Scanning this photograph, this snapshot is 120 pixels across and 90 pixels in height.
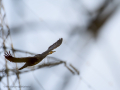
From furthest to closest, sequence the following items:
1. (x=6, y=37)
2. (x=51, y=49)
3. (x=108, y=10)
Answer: (x=6, y=37) < (x=51, y=49) < (x=108, y=10)

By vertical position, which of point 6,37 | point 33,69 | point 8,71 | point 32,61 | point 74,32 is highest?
point 74,32

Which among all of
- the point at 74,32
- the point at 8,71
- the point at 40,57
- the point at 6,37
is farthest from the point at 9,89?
the point at 74,32

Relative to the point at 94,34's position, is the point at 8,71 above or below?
below

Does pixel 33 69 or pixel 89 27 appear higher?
pixel 89 27

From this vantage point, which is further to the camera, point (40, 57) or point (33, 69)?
point (33, 69)

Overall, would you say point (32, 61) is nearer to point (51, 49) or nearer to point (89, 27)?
point (51, 49)

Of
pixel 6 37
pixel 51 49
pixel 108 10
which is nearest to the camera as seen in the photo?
pixel 108 10

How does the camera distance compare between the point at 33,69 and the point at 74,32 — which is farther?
the point at 33,69

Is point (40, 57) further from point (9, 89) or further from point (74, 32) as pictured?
point (9, 89)

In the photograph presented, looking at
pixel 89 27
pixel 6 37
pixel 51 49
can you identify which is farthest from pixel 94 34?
pixel 6 37
